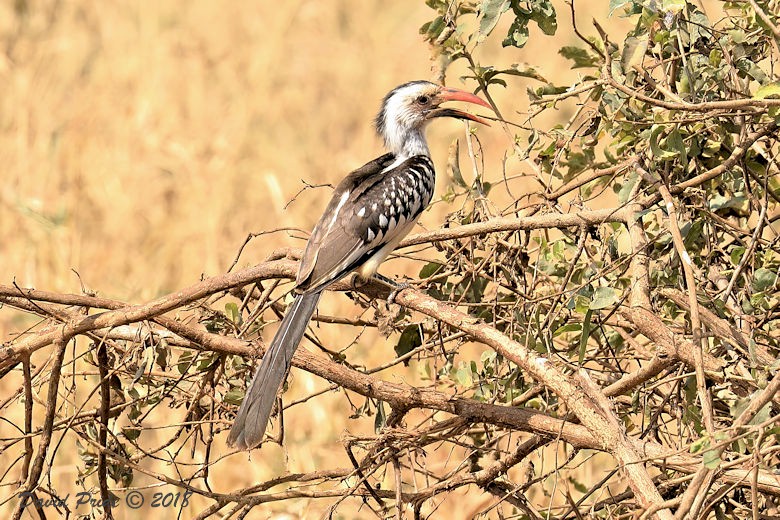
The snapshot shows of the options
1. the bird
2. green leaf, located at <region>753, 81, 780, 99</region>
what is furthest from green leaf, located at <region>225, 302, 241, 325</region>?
green leaf, located at <region>753, 81, 780, 99</region>

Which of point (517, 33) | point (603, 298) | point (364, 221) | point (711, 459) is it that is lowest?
point (711, 459)

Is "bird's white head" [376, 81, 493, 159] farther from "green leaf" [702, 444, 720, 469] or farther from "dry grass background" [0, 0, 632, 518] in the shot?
"green leaf" [702, 444, 720, 469]

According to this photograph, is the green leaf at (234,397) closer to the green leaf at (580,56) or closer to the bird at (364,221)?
the bird at (364,221)

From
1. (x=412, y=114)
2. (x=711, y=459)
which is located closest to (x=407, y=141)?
(x=412, y=114)

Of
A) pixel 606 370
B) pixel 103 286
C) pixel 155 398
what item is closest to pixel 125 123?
pixel 103 286

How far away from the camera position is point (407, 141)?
4.53 m

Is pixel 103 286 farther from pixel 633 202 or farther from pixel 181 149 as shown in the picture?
pixel 633 202

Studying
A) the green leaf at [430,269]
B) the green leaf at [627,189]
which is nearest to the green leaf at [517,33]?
the green leaf at [627,189]

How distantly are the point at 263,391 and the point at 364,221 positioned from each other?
1.08m

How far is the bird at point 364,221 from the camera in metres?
2.81

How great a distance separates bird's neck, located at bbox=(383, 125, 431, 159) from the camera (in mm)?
4508

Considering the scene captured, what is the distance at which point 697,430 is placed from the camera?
2727 mm

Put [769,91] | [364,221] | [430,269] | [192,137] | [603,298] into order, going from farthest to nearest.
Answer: [192,137] < [364,221] < [430,269] < [603,298] < [769,91]

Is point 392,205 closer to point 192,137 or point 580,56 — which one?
point 580,56
